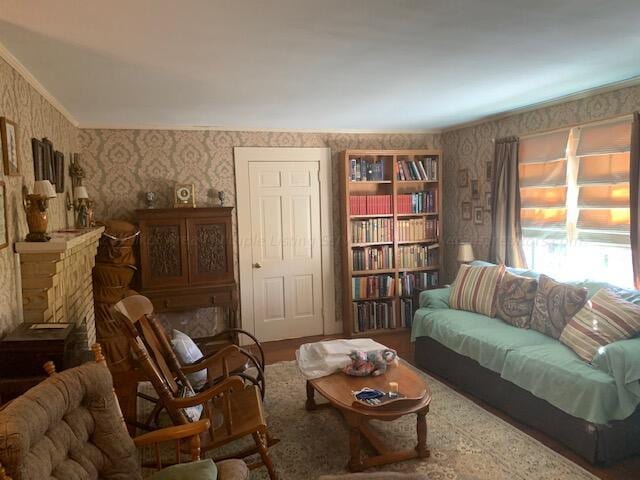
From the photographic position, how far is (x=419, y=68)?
2.92 m

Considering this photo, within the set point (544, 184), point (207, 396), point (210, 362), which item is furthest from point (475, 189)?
point (207, 396)

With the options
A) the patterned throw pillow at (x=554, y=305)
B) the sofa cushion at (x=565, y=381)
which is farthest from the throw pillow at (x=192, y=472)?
the patterned throw pillow at (x=554, y=305)

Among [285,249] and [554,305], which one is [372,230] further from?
[554,305]

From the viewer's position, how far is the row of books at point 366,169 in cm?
527

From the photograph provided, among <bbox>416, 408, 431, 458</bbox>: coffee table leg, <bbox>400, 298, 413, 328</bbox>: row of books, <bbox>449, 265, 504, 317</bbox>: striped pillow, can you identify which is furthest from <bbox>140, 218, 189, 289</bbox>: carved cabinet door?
<bbox>416, 408, 431, 458</bbox>: coffee table leg

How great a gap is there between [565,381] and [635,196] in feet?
4.99

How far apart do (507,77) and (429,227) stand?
2.56 meters

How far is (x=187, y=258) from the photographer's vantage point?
4.61m

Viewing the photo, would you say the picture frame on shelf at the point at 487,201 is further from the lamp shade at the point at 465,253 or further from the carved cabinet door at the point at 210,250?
the carved cabinet door at the point at 210,250

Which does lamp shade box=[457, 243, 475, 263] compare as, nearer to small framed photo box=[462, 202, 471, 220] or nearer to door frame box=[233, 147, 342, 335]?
small framed photo box=[462, 202, 471, 220]

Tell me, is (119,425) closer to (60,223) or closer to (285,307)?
(60,223)

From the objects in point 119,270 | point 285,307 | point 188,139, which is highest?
point 188,139

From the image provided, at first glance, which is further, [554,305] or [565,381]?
[554,305]

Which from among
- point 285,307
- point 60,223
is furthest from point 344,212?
point 60,223
